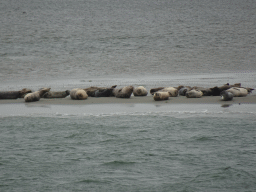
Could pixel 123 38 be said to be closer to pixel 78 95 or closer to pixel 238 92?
pixel 78 95

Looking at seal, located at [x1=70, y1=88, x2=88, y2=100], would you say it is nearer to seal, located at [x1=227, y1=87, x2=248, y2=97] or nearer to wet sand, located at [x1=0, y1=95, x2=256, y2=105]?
wet sand, located at [x1=0, y1=95, x2=256, y2=105]

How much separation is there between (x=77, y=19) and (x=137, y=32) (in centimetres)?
1098

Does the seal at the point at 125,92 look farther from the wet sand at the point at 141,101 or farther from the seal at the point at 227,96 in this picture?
the seal at the point at 227,96

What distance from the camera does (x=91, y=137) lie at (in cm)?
634

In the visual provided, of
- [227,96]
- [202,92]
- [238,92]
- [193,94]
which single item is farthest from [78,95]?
[238,92]

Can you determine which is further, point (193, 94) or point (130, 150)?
point (193, 94)

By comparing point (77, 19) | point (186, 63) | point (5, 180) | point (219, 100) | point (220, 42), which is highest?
point (77, 19)

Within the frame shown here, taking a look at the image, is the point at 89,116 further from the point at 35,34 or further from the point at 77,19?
the point at 77,19

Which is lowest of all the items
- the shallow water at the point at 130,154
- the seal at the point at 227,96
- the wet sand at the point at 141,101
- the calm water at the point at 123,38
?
the shallow water at the point at 130,154

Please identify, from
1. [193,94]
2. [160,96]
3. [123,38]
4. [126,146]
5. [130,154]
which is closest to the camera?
[130,154]

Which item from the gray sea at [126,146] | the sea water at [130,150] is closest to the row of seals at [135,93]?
the gray sea at [126,146]

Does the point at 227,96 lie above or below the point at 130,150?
above

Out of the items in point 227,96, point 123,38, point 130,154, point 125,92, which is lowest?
point 130,154

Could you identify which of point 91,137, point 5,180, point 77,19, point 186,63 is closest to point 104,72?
point 186,63
